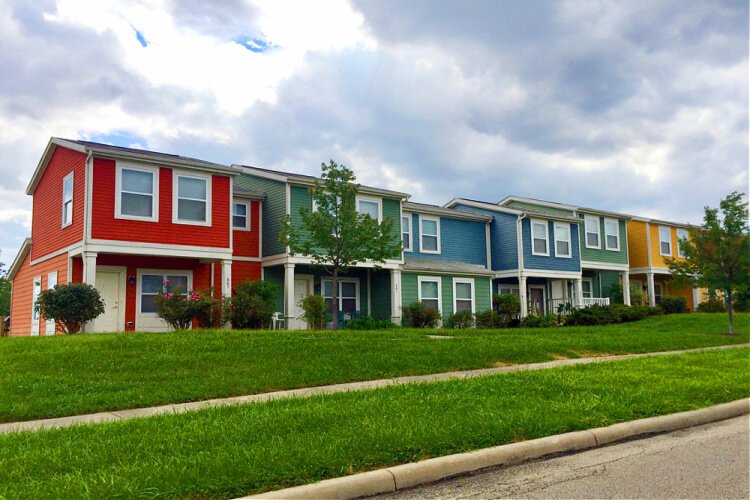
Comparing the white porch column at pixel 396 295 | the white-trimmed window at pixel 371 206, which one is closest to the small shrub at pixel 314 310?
the white porch column at pixel 396 295

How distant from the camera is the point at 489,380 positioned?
1025 cm

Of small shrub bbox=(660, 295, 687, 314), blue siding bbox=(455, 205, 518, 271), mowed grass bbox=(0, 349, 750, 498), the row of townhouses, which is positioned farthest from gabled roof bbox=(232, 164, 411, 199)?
small shrub bbox=(660, 295, 687, 314)

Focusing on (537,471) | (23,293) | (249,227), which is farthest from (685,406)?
(23,293)

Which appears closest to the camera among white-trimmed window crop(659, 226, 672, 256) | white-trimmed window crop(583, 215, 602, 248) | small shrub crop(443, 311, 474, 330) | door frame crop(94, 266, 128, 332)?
door frame crop(94, 266, 128, 332)

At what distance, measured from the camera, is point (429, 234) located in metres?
28.8

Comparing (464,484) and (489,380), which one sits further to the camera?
(489,380)

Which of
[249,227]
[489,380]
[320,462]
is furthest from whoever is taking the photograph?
[249,227]

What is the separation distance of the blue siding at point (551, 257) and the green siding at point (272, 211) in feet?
40.0

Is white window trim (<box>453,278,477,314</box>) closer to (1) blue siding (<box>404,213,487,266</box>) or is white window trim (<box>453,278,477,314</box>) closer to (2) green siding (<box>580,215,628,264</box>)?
(1) blue siding (<box>404,213,487,266</box>)

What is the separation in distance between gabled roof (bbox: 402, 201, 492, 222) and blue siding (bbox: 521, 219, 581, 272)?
2089mm

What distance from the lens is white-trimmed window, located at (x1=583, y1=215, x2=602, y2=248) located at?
33562 millimetres

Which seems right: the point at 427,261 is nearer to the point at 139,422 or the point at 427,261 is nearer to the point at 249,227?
the point at 249,227

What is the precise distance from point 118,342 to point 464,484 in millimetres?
8835

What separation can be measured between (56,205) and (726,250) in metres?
21.9
